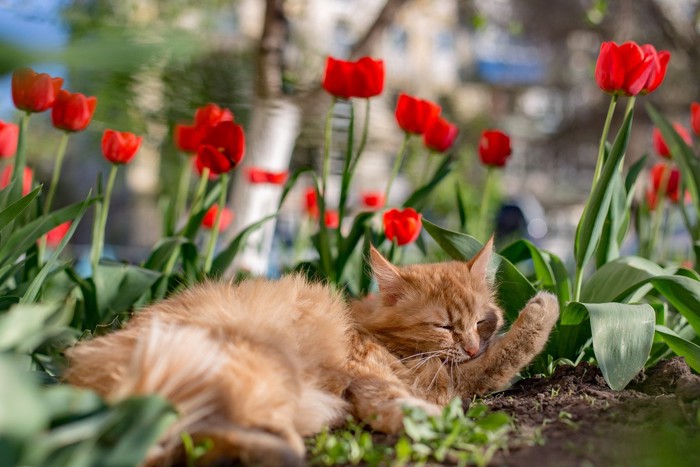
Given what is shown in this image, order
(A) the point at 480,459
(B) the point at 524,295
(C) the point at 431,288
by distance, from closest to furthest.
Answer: (A) the point at 480,459 → (C) the point at 431,288 → (B) the point at 524,295

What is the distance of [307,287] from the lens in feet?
7.82

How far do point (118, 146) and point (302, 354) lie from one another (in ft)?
4.93

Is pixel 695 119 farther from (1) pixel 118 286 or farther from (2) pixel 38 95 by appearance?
(2) pixel 38 95

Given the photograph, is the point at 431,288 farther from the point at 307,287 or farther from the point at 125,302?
the point at 125,302

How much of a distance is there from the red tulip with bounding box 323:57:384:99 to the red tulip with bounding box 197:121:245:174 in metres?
0.48

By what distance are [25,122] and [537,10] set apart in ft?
42.9

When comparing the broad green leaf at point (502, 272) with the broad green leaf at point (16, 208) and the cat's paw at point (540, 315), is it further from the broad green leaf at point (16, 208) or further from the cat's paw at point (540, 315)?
the broad green leaf at point (16, 208)

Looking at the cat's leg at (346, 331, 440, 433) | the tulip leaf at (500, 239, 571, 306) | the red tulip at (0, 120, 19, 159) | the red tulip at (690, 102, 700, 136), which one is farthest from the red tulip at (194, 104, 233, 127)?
the red tulip at (690, 102, 700, 136)

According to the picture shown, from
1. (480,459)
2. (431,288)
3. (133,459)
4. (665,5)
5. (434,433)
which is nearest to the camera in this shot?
(133,459)

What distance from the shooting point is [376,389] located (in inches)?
83.0

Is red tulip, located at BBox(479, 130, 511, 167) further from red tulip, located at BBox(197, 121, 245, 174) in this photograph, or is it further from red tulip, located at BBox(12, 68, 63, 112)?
red tulip, located at BBox(12, 68, 63, 112)

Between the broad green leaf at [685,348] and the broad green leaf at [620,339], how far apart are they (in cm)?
11

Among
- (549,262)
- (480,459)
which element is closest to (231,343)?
(480,459)

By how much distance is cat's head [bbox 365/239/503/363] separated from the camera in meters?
2.46
